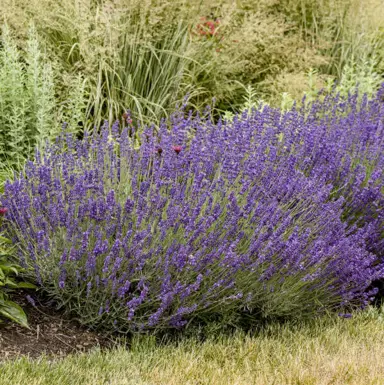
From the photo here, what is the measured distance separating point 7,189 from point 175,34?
350cm

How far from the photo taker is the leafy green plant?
3.26 m

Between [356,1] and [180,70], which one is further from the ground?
[356,1]

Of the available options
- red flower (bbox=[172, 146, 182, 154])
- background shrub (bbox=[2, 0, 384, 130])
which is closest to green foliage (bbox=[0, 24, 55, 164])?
background shrub (bbox=[2, 0, 384, 130])

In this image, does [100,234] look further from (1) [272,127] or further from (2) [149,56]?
(2) [149,56]

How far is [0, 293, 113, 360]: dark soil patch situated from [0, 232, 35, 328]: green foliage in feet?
0.23

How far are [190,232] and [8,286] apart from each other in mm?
983

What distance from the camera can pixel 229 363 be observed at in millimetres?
3248

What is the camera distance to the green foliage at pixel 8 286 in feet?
10.7

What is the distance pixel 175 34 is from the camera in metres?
6.66

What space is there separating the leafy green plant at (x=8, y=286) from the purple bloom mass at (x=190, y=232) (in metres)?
0.09

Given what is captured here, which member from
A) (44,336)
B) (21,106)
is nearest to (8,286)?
(44,336)

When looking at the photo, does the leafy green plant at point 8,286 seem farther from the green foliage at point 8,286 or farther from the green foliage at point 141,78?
the green foliage at point 141,78

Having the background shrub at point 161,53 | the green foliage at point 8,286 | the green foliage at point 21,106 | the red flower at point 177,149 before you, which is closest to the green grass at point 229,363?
the green foliage at point 8,286

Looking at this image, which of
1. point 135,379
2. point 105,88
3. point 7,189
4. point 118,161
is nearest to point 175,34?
point 105,88
